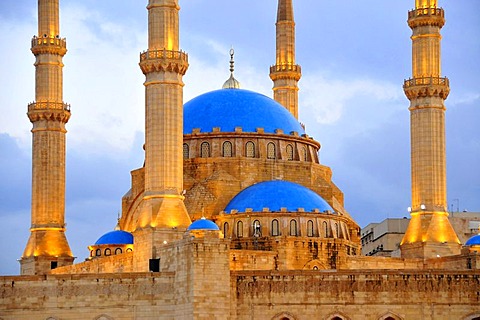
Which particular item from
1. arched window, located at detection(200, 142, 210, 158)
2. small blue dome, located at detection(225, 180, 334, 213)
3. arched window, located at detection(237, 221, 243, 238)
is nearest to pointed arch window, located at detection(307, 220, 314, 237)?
small blue dome, located at detection(225, 180, 334, 213)

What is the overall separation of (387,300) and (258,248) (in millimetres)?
7249

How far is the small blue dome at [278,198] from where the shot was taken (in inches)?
2159

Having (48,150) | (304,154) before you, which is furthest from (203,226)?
(48,150)

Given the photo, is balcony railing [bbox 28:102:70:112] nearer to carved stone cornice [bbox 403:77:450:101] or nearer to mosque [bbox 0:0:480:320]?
mosque [bbox 0:0:480:320]

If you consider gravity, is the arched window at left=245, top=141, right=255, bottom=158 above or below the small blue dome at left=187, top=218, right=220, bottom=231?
above

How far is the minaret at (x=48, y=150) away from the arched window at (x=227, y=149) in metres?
8.28

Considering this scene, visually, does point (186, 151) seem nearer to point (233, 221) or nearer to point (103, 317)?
point (233, 221)

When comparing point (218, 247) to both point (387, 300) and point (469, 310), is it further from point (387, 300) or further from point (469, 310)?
point (469, 310)

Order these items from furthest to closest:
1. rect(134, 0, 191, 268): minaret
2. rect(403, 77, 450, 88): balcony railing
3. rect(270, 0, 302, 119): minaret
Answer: rect(270, 0, 302, 119): minaret
rect(403, 77, 450, 88): balcony railing
rect(134, 0, 191, 268): minaret

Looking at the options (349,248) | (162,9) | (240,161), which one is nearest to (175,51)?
(162,9)

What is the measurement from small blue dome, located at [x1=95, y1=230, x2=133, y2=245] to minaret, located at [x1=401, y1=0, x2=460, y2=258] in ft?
42.0

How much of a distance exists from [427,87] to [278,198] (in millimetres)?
9170

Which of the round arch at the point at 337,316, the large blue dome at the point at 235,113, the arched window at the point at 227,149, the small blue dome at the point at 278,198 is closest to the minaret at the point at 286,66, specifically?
the large blue dome at the point at 235,113

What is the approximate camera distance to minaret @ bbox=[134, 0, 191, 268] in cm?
5225
